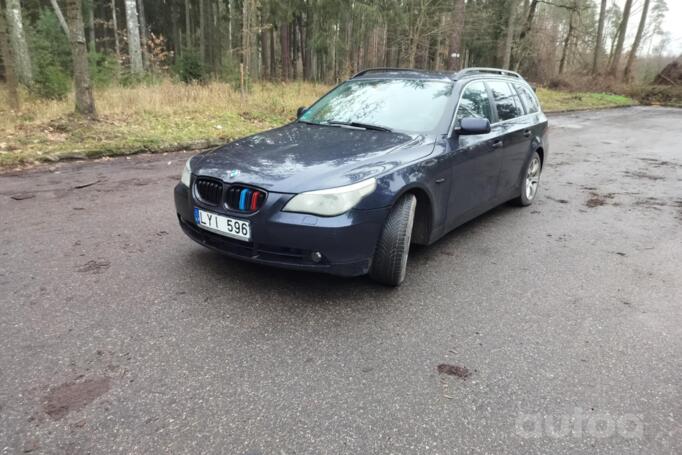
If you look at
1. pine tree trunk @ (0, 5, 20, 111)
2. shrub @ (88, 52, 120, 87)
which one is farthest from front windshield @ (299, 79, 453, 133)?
shrub @ (88, 52, 120, 87)

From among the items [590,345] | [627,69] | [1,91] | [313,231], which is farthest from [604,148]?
[627,69]

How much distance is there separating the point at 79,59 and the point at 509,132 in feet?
25.8

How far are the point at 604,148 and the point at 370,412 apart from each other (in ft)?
35.0

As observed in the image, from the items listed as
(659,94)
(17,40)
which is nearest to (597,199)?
(17,40)

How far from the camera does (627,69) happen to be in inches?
1206

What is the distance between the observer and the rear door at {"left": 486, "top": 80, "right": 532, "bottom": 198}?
476 centimetres

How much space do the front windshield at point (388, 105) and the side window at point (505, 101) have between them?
33.3 inches

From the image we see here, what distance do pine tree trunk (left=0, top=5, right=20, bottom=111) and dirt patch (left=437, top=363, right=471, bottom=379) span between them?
32.3ft

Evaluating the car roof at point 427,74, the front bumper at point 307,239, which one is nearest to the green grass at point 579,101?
the car roof at point 427,74

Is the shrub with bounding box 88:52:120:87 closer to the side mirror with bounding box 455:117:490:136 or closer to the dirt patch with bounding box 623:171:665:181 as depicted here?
the side mirror with bounding box 455:117:490:136

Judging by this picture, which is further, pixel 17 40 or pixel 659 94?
pixel 659 94

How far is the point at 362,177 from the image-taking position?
3004mm

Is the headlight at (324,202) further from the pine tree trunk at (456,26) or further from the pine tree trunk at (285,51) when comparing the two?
the pine tree trunk at (285,51)

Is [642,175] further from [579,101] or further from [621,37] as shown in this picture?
[621,37]
